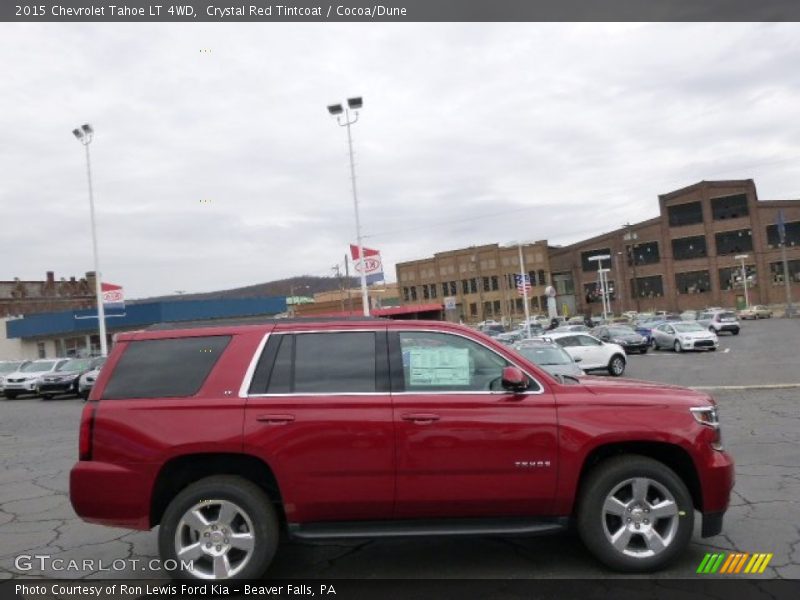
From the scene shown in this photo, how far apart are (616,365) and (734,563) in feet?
61.1

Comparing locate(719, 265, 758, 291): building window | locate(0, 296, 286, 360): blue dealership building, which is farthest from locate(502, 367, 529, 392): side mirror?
locate(719, 265, 758, 291): building window

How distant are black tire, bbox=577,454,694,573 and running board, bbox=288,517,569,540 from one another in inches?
7.4

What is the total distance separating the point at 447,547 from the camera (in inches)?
221

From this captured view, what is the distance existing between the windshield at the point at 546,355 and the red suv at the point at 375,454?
39.4ft

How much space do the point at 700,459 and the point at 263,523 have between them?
10.1 feet

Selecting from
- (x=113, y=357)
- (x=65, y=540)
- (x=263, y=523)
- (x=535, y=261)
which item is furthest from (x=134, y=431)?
(x=535, y=261)

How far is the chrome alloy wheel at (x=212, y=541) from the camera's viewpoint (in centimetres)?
465

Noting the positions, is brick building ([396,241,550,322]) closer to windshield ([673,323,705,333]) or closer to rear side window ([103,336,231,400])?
windshield ([673,323,705,333])

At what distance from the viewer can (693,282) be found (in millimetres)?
89188

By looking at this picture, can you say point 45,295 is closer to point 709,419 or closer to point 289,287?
point 289,287

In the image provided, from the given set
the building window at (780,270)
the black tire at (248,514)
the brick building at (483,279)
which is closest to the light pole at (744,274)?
the building window at (780,270)

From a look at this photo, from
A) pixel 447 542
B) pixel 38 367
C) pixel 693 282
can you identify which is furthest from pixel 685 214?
pixel 447 542

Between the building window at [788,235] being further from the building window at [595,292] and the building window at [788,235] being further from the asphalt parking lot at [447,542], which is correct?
the asphalt parking lot at [447,542]

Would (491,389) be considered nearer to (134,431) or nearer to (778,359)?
(134,431)
